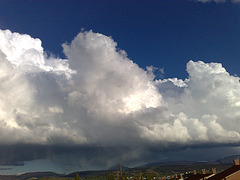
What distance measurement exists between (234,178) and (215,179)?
8220 mm

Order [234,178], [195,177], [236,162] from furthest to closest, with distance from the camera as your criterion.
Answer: [195,177]
[236,162]
[234,178]

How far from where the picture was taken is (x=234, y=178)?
4205 inches

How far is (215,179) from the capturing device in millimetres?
108438

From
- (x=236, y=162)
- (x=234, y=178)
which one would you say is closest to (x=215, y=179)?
(x=234, y=178)

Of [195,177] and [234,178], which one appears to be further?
[195,177]

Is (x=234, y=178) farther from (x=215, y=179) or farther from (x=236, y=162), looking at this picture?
(x=236, y=162)

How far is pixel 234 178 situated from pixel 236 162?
60.0 ft

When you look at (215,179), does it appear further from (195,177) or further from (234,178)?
(195,177)

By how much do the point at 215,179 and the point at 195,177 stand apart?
25417mm

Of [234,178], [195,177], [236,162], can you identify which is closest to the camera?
[234,178]

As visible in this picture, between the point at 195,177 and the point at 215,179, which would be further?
the point at 195,177

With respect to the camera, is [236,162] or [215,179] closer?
[215,179]

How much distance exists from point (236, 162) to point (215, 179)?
2228 centimetres

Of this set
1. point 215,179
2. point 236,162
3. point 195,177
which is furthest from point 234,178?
point 195,177
